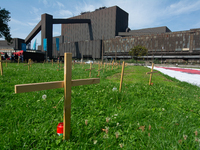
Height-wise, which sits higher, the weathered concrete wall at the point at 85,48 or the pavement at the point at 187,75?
the weathered concrete wall at the point at 85,48

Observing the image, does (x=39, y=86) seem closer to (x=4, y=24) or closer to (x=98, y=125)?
(x=98, y=125)

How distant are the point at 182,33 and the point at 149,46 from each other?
13.4 meters

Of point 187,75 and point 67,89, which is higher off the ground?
point 67,89

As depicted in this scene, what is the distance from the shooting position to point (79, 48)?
79500 mm

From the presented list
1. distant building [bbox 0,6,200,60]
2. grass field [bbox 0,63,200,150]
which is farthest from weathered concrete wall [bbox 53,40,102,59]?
grass field [bbox 0,63,200,150]

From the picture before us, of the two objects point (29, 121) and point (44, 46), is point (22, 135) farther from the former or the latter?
point (44, 46)

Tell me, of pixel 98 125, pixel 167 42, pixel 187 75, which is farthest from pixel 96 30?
pixel 98 125

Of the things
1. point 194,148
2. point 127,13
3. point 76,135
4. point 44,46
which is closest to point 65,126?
point 76,135

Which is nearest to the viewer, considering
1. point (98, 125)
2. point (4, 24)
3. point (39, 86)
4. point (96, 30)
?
point (39, 86)

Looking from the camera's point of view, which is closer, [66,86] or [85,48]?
[66,86]

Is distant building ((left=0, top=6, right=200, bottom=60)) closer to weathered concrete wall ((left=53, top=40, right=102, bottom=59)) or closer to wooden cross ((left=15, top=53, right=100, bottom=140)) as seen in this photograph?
weathered concrete wall ((left=53, top=40, right=102, bottom=59))

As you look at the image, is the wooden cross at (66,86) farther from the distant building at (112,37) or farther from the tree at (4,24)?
the distant building at (112,37)

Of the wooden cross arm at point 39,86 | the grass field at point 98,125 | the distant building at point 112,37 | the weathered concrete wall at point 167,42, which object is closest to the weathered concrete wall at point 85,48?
the distant building at point 112,37

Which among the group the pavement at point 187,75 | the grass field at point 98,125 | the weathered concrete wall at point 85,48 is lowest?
the grass field at point 98,125
